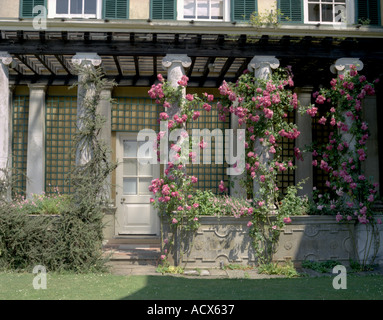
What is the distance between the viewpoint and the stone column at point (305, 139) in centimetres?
1029

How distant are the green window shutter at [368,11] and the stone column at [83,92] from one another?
19.4 feet

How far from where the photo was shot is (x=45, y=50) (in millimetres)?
8031

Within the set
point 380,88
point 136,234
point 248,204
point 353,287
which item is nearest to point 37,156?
point 136,234

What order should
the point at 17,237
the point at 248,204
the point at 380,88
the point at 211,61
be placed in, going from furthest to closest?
the point at 380,88
the point at 211,61
the point at 248,204
the point at 17,237

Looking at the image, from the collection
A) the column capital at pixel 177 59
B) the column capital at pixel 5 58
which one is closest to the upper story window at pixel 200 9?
the column capital at pixel 177 59

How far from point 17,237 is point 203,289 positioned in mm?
3098

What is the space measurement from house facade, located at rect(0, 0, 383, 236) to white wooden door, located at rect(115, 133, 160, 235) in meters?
0.02

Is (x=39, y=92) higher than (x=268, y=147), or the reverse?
(x=39, y=92)

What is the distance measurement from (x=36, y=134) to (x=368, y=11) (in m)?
7.80

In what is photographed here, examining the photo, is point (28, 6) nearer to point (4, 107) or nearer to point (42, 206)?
point (4, 107)

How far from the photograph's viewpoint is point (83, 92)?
8.09 m

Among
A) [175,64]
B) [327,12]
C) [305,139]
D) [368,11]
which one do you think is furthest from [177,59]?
[368,11]

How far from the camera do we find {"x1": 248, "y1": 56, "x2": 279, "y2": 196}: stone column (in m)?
8.16

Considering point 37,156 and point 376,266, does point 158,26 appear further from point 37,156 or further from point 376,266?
point 376,266
